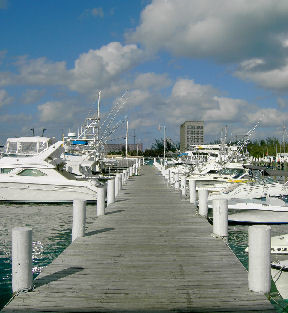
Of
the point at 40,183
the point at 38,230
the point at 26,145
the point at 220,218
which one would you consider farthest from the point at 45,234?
the point at 26,145

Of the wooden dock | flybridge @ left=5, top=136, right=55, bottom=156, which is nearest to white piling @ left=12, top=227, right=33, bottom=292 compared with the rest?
the wooden dock

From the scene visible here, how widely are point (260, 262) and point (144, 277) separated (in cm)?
191

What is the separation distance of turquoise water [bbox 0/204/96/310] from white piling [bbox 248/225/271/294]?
247 inches

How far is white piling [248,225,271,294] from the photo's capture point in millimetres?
6047

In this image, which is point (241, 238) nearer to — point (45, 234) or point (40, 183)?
point (45, 234)

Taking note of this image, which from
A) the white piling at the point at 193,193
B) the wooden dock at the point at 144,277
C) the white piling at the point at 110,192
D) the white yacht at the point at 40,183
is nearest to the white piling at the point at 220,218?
the wooden dock at the point at 144,277

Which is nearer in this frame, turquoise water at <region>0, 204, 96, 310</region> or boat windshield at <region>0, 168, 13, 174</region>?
turquoise water at <region>0, 204, 96, 310</region>

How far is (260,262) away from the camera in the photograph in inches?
239

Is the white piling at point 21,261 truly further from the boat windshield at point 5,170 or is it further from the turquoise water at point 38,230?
the boat windshield at point 5,170

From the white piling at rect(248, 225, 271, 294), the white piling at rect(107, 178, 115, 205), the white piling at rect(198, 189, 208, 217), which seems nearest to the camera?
the white piling at rect(248, 225, 271, 294)

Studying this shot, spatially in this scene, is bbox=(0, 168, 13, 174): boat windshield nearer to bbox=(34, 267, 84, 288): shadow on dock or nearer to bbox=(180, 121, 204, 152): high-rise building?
bbox=(34, 267, 84, 288): shadow on dock

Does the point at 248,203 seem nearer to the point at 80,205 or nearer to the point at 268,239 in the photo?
the point at 80,205

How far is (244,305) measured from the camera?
18.3ft

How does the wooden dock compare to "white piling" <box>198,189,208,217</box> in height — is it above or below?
below
